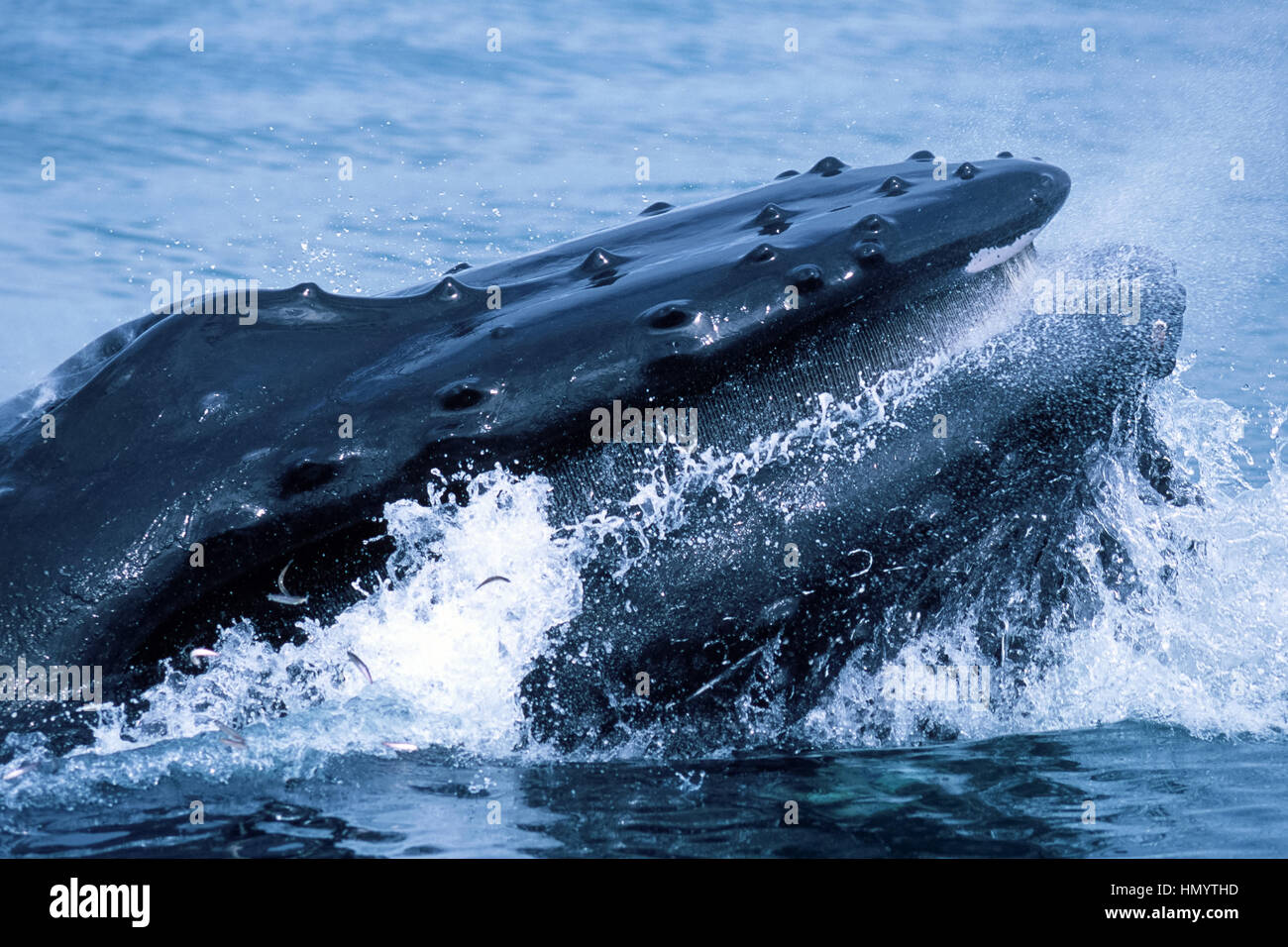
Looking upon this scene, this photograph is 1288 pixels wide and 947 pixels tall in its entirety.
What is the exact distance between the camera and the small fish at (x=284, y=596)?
520 centimetres

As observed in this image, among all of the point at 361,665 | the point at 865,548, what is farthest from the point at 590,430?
the point at 361,665

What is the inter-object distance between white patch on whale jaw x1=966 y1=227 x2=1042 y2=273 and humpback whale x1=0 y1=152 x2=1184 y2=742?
0.01m

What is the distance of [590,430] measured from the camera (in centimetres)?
524

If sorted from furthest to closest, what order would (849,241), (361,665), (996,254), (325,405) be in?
(996,254)
(361,665)
(849,241)
(325,405)

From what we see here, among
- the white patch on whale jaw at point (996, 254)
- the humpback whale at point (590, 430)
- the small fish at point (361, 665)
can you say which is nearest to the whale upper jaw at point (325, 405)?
the humpback whale at point (590, 430)

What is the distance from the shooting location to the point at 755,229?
5789 millimetres

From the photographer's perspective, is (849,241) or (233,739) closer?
(849,241)

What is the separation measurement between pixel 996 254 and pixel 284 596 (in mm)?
3273

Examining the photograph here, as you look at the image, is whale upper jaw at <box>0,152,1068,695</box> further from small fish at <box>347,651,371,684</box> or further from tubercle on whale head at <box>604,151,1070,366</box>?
small fish at <box>347,651,371,684</box>

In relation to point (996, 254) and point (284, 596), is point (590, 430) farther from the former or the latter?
point (996, 254)

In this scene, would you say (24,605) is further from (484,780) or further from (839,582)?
(839,582)

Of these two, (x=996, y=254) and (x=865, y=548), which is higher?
(x=996, y=254)

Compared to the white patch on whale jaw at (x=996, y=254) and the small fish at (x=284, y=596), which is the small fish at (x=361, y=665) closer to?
the small fish at (x=284, y=596)

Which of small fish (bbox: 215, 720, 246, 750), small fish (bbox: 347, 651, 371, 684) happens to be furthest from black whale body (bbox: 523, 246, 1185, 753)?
small fish (bbox: 215, 720, 246, 750)
